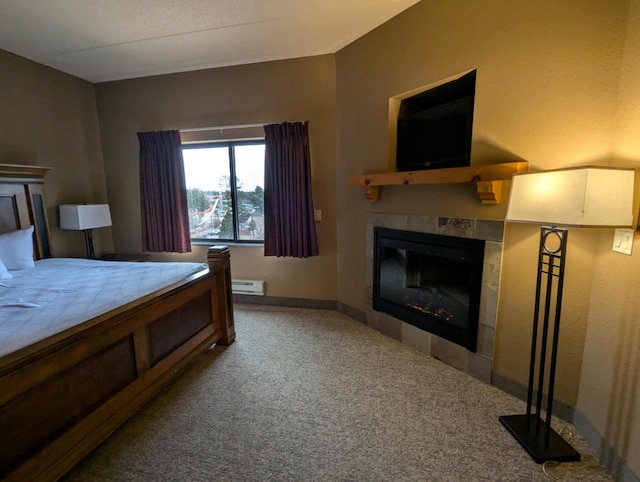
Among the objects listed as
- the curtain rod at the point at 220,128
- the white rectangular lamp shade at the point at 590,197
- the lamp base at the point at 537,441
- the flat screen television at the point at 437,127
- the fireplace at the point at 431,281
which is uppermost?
the curtain rod at the point at 220,128

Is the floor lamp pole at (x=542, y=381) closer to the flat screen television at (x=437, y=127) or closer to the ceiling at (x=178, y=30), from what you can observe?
the flat screen television at (x=437, y=127)

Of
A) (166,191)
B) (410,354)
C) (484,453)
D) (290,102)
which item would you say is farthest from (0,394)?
(290,102)

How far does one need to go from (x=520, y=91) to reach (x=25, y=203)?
4.38 m

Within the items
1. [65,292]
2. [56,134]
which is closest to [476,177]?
[65,292]

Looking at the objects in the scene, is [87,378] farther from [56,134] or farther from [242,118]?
[56,134]

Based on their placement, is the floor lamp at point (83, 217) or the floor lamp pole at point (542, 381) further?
the floor lamp at point (83, 217)

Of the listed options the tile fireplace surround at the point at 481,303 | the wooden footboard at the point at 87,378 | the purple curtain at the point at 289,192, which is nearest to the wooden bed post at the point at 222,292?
the wooden footboard at the point at 87,378

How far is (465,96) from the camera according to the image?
2250 millimetres

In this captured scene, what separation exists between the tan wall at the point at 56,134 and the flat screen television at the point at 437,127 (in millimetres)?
3781

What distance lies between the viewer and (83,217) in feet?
11.1

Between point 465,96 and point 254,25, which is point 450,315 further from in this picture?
point 254,25

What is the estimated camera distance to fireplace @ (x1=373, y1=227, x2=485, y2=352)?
2.22 metres

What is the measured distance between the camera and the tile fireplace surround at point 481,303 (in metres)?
2.07

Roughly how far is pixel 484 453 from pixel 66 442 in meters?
2.08
